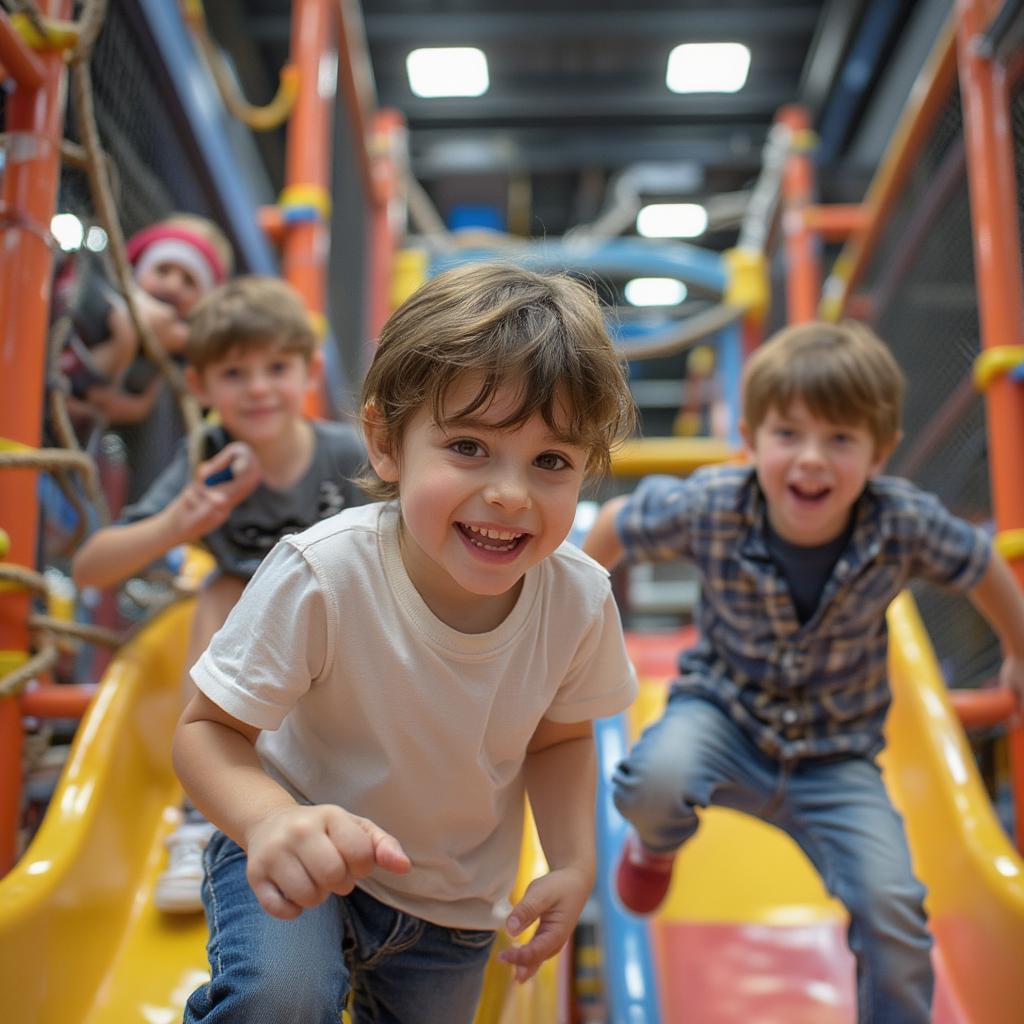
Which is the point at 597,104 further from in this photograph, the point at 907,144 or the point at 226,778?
the point at 226,778

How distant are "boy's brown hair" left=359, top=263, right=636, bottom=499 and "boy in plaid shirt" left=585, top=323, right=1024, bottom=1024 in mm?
531

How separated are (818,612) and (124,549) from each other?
87 centimetres

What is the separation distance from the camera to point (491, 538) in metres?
0.87

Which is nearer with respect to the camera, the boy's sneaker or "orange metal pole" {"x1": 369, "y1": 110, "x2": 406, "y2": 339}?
the boy's sneaker

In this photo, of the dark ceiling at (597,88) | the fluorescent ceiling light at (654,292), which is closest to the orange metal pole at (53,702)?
the dark ceiling at (597,88)

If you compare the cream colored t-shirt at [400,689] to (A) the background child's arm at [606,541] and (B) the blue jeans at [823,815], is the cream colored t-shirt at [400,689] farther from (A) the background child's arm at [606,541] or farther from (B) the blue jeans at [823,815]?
(A) the background child's arm at [606,541]

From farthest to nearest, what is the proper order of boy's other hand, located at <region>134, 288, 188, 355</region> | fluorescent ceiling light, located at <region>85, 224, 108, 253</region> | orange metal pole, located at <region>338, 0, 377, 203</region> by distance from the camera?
orange metal pole, located at <region>338, 0, 377, 203</region>
boy's other hand, located at <region>134, 288, 188, 355</region>
fluorescent ceiling light, located at <region>85, 224, 108, 253</region>

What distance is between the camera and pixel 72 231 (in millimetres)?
1688

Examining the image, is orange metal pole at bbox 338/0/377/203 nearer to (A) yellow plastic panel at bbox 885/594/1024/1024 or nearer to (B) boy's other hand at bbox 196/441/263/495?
(B) boy's other hand at bbox 196/441/263/495

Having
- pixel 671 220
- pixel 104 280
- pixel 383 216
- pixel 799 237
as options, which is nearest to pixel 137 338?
pixel 104 280

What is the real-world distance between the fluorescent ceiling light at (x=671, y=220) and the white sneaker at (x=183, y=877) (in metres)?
6.10

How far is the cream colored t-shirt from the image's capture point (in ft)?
2.90

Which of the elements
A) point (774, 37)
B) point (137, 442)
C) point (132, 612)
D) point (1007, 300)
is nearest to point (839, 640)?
point (1007, 300)

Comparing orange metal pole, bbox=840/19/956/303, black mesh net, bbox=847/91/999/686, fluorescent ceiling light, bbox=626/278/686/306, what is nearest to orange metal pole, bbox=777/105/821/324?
orange metal pole, bbox=840/19/956/303
